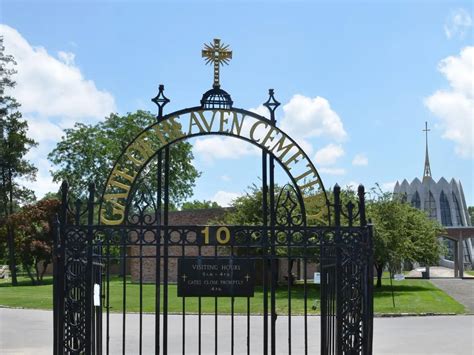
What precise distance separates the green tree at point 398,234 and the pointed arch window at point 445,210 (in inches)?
2227

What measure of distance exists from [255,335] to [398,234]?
1348cm

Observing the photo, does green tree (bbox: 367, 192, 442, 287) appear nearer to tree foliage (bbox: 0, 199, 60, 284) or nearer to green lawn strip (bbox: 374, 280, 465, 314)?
green lawn strip (bbox: 374, 280, 465, 314)

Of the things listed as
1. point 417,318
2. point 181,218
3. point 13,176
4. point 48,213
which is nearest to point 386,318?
point 417,318

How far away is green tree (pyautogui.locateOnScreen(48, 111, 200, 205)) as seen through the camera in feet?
135

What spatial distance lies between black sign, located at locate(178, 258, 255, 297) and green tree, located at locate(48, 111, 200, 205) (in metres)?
32.6

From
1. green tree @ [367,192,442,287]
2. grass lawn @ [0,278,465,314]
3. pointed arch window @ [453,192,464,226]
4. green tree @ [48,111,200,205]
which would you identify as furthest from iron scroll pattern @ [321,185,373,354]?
pointed arch window @ [453,192,464,226]

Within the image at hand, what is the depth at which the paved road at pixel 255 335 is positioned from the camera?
1319 cm

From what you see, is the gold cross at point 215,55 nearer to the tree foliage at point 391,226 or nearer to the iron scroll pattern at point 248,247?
the iron scroll pattern at point 248,247

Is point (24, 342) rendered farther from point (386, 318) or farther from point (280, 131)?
point (386, 318)

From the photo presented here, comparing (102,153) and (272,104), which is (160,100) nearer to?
(272,104)

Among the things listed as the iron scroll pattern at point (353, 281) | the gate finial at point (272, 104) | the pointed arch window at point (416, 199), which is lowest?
the iron scroll pattern at point (353, 281)

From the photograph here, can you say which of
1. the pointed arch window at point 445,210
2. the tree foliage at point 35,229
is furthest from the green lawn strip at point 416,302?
the pointed arch window at point 445,210

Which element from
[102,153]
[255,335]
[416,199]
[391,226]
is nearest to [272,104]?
[255,335]

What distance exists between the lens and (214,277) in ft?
25.3
